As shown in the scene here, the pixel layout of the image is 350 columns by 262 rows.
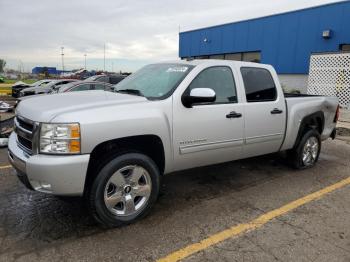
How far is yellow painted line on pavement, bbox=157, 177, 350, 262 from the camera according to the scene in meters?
3.19

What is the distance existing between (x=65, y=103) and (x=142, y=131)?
0.86m

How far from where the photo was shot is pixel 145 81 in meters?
4.61

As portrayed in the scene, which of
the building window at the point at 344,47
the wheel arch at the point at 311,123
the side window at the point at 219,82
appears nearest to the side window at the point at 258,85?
the side window at the point at 219,82

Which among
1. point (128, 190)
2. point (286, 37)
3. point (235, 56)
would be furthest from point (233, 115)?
point (235, 56)

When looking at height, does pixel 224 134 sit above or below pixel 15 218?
above

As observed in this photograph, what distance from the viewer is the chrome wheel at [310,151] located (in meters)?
6.11

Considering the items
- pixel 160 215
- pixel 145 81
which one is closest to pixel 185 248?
pixel 160 215

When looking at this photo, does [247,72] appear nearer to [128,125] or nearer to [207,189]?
[207,189]

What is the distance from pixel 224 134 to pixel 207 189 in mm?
963

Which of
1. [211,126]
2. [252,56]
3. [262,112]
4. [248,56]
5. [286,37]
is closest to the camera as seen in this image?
[211,126]

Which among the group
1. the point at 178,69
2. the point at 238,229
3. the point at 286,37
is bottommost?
the point at 238,229

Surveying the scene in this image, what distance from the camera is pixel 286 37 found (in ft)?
66.6

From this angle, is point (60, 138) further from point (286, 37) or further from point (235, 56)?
point (235, 56)

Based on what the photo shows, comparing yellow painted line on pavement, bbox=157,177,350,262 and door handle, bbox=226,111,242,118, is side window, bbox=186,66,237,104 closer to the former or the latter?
door handle, bbox=226,111,242,118
